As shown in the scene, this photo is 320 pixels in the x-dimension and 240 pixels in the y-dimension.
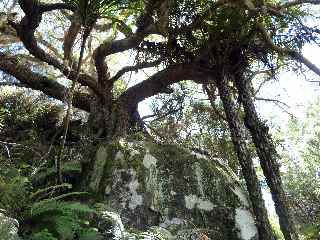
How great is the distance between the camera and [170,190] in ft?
20.2

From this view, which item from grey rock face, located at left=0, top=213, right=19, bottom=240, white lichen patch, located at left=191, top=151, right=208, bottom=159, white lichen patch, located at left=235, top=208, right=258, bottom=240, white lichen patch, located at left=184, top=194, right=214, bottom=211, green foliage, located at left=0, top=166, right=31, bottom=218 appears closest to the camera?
grey rock face, located at left=0, top=213, right=19, bottom=240

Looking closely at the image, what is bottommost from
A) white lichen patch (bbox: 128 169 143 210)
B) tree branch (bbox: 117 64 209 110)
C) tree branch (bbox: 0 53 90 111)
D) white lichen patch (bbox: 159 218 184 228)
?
white lichen patch (bbox: 159 218 184 228)

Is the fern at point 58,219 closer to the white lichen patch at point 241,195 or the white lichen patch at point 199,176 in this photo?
the white lichen patch at point 199,176

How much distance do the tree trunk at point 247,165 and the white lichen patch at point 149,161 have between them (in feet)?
3.58

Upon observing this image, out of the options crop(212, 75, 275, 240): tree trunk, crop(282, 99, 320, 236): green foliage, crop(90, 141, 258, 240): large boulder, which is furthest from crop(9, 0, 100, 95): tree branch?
crop(282, 99, 320, 236): green foliage

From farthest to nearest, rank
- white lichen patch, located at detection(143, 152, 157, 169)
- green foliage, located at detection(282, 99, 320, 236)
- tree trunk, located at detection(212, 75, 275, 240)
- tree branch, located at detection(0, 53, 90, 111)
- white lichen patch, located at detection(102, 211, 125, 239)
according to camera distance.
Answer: green foliage, located at detection(282, 99, 320, 236)
tree branch, located at detection(0, 53, 90, 111)
white lichen patch, located at detection(143, 152, 157, 169)
tree trunk, located at detection(212, 75, 275, 240)
white lichen patch, located at detection(102, 211, 125, 239)

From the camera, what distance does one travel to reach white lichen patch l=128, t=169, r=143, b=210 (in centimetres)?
590

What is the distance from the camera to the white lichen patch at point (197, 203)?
6099mm

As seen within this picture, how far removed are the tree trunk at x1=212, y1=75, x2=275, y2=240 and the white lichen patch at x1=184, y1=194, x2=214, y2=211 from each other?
602 millimetres

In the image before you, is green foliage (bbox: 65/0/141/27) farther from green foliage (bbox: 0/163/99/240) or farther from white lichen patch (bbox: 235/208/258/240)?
white lichen patch (bbox: 235/208/258/240)

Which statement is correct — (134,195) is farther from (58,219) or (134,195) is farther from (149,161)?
(58,219)

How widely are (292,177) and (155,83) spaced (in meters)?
8.66

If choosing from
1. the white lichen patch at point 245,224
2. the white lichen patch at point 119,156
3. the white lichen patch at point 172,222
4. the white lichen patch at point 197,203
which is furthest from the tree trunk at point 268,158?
the white lichen patch at point 119,156

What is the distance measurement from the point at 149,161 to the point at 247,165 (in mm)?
1298
